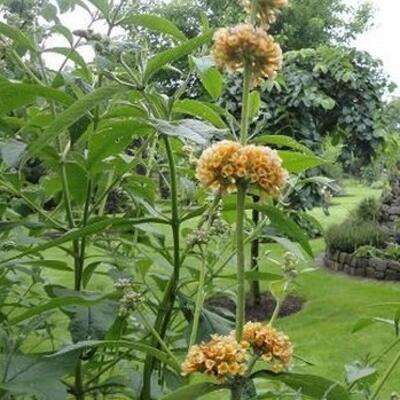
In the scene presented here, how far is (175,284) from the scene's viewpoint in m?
0.75

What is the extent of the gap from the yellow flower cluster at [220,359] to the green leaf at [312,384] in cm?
6

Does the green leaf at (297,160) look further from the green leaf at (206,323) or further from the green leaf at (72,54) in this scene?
the green leaf at (72,54)

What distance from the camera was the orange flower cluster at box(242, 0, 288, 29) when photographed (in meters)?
0.53

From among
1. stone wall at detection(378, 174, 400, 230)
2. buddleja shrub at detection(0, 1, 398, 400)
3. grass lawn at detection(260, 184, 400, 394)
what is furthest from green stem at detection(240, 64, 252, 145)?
stone wall at detection(378, 174, 400, 230)

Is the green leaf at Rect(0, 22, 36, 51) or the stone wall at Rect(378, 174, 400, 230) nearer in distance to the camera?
the green leaf at Rect(0, 22, 36, 51)

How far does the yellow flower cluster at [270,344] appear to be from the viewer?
52cm

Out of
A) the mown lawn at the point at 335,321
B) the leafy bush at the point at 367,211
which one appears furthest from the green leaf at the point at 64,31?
the leafy bush at the point at 367,211

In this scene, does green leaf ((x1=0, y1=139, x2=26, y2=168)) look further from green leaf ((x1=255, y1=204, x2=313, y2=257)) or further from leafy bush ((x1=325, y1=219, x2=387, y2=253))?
leafy bush ((x1=325, y1=219, x2=387, y2=253))

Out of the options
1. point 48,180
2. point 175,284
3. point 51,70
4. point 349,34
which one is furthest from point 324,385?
point 349,34

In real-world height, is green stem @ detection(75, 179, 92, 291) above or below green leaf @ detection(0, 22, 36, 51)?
below

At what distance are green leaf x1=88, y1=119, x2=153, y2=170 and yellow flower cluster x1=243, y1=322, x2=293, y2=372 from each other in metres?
0.23

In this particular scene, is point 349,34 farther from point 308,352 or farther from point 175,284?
point 175,284

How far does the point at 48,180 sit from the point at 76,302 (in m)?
0.34

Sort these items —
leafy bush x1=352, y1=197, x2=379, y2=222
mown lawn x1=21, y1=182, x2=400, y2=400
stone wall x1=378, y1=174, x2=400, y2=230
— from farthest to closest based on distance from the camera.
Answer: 1. leafy bush x1=352, y1=197, x2=379, y2=222
2. stone wall x1=378, y1=174, x2=400, y2=230
3. mown lawn x1=21, y1=182, x2=400, y2=400
